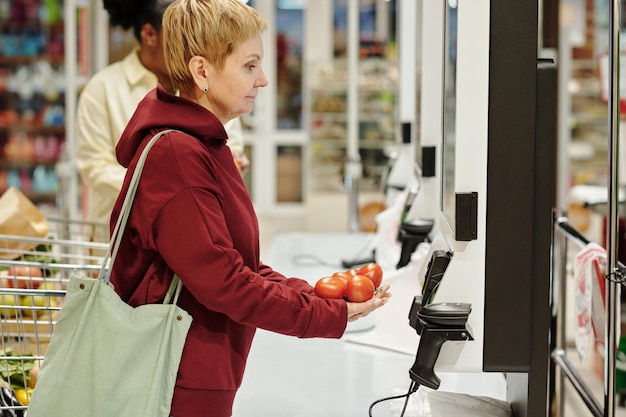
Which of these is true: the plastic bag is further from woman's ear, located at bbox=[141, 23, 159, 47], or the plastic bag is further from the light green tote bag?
woman's ear, located at bbox=[141, 23, 159, 47]

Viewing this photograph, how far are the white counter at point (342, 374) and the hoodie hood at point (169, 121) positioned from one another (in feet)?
2.07

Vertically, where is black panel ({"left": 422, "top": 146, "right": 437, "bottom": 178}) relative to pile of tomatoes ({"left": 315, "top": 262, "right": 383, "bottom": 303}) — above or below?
above

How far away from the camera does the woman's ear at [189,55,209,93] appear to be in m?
1.58

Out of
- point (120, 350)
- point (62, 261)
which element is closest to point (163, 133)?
point (120, 350)

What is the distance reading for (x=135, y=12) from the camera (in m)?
2.95

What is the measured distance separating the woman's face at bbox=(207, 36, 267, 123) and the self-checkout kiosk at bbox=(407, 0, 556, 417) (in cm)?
36

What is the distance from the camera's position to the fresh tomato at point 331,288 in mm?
1656

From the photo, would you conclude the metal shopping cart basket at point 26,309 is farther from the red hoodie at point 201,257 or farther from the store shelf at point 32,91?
the store shelf at point 32,91

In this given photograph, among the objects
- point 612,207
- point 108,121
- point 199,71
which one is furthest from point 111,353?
point 108,121

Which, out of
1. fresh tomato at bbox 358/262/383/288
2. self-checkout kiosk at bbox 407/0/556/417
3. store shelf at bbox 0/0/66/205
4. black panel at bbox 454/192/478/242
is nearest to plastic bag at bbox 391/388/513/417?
self-checkout kiosk at bbox 407/0/556/417

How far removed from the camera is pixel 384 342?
2.41 m

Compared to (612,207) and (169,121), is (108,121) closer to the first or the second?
(169,121)

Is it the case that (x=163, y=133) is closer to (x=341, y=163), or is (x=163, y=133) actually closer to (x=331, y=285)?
(x=331, y=285)

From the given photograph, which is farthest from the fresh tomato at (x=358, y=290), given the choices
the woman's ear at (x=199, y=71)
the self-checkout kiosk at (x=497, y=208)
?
the woman's ear at (x=199, y=71)
